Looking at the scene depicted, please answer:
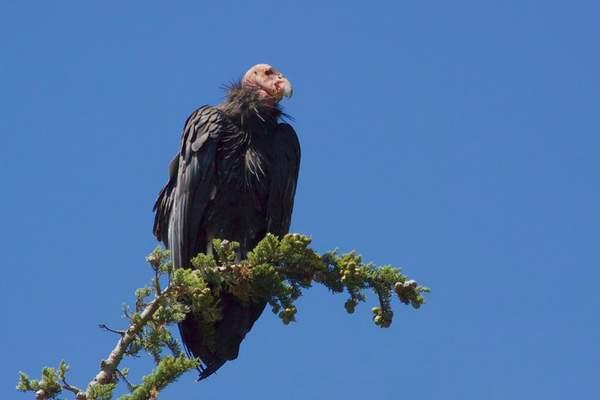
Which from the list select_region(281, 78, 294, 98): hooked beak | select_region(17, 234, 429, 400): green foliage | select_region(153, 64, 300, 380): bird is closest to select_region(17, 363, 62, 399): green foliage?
select_region(17, 234, 429, 400): green foliage

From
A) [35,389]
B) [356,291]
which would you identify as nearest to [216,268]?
[356,291]

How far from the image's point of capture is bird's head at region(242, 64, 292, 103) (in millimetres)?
9625

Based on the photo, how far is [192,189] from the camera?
880 centimetres

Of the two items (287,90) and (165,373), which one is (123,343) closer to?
(165,373)

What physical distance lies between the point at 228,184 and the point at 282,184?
0.34 m

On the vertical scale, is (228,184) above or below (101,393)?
above

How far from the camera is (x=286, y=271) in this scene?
6.95 metres

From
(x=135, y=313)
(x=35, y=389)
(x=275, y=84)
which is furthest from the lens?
(x=275, y=84)

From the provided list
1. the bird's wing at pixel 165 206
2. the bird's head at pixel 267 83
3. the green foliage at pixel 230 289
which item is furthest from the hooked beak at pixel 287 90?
the green foliage at pixel 230 289

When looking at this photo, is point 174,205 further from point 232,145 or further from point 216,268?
point 216,268

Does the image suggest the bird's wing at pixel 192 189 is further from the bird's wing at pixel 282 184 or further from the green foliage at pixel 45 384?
the green foliage at pixel 45 384

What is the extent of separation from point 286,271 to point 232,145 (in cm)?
224

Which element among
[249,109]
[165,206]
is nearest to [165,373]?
[165,206]

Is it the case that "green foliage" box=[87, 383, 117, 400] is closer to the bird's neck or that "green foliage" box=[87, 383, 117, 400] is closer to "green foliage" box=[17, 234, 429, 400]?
"green foliage" box=[17, 234, 429, 400]
